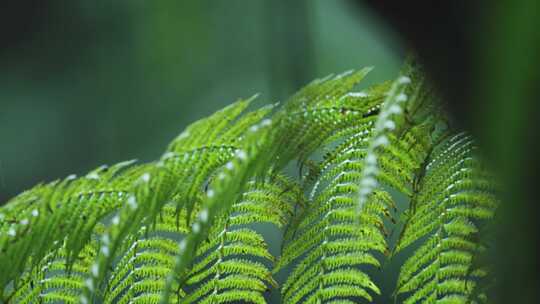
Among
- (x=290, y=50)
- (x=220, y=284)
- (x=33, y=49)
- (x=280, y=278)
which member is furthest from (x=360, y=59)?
(x=220, y=284)

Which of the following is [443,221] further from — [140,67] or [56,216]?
[140,67]

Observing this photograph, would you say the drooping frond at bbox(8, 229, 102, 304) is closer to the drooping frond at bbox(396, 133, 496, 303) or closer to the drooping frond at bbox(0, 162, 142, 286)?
the drooping frond at bbox(0, 162, 142, 286)

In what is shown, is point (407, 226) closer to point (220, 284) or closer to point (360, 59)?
point (220, 284)

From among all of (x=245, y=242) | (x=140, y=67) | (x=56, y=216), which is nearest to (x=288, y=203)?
(x=245, y=242)

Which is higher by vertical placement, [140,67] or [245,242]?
[140,67]

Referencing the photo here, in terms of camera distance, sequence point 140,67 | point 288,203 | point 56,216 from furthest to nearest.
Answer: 1. point 140,67
2. point 288,203
3. point 56,216

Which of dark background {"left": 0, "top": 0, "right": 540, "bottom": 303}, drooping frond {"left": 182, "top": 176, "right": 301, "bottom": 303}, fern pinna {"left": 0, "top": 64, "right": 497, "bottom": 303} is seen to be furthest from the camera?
dark background {"left": 0, "top": 0, "right": 540, "bottom": 303}

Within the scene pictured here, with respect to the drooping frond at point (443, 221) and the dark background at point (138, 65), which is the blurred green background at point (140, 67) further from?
the drooping frond at point (443, 221)

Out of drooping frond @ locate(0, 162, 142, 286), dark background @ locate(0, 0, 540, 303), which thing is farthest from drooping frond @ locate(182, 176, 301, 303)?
dark background @ locate(0, 0, 540, 303)
